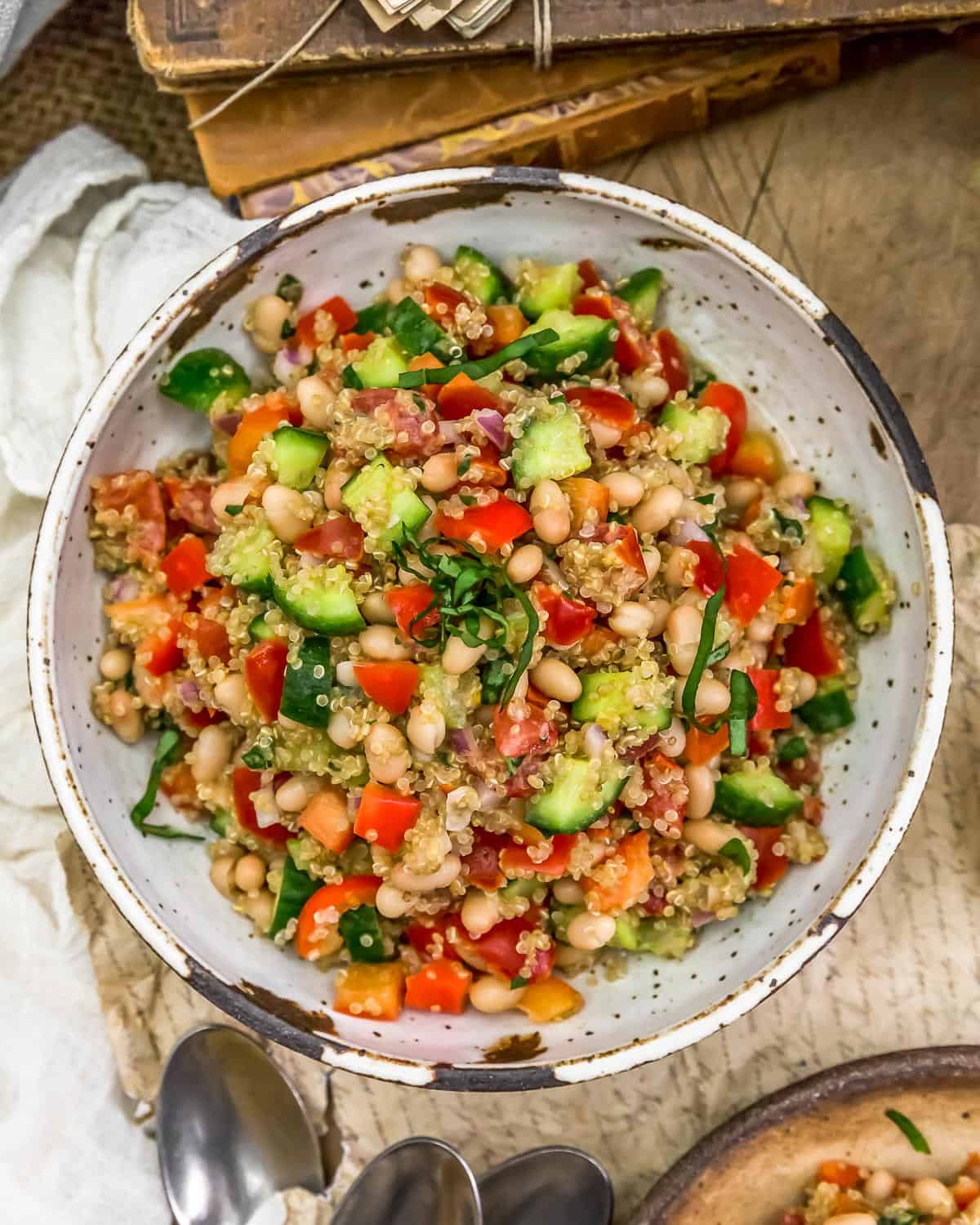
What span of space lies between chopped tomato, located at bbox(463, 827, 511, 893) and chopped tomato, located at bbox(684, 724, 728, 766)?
38 centimetres

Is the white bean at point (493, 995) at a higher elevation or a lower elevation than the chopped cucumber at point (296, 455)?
lower

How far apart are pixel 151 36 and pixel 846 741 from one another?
2.17 m

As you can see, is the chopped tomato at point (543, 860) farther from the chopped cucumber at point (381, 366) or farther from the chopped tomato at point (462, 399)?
the chopped cucumber at point (381, 366)

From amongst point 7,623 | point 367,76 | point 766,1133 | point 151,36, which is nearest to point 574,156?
point 367,76

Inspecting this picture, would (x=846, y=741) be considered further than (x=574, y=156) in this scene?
No

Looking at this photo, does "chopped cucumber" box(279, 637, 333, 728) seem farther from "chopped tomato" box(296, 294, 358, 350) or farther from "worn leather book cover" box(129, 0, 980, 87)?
"worn leather book cover" box(129, 0, 980, 87)

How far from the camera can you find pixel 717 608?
7.10ft

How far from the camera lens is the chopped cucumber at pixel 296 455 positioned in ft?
7.33

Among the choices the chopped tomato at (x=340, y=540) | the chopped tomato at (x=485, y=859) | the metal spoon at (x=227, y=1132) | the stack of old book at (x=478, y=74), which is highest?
the stack of old book at (x=478, y=74)

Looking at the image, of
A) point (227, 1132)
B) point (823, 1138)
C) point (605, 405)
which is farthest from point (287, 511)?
point (823, 1138)

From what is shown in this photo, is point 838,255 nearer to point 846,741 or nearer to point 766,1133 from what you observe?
point 846,741

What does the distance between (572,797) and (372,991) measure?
2.09 ft

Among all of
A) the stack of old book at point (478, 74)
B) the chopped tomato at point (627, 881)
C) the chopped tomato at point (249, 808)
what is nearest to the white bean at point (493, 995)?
the chopped tomato at point (627, 881)

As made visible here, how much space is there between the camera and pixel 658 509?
217 centimetres
